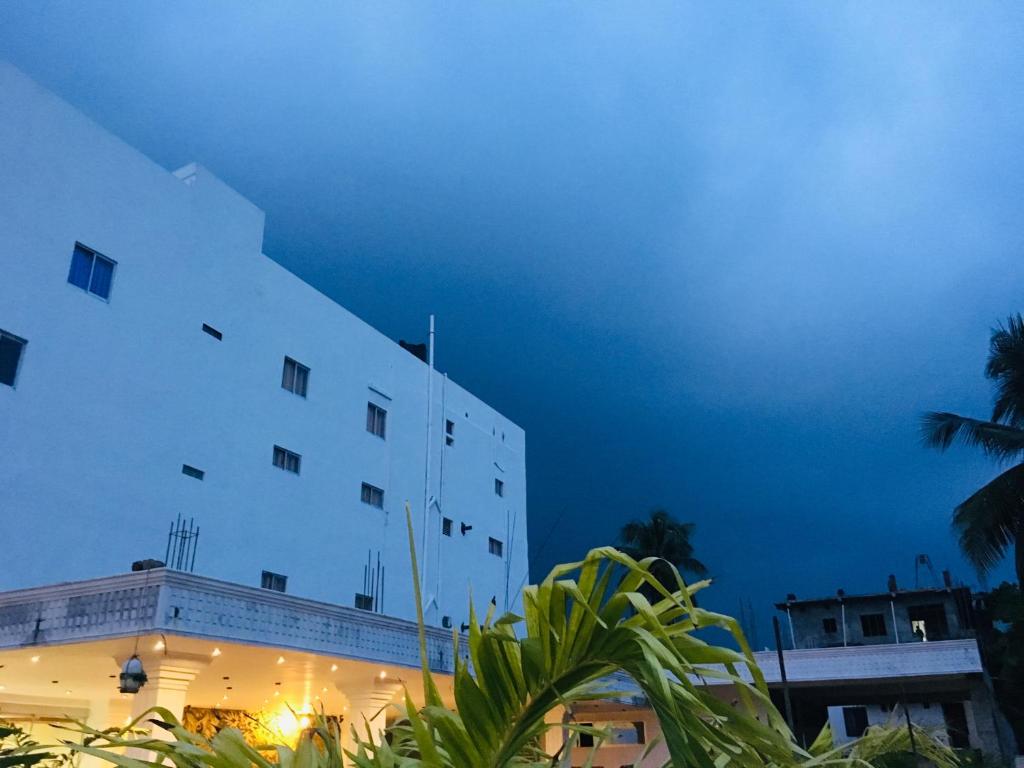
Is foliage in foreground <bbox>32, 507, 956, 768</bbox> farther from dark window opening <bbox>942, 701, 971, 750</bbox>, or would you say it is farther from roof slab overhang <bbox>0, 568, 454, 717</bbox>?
dark window opening <bbox>942, 701, 971, 750</bbox>

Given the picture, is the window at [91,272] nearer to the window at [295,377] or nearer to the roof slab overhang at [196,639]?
the window at [295,377]

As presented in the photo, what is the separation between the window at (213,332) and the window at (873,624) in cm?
2587

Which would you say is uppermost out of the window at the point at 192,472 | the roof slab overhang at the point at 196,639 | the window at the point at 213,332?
the window at the point at 213,332

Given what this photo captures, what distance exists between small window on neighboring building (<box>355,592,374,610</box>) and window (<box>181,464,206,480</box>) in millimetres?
5652

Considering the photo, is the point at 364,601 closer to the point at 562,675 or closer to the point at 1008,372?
the point at 1008,372

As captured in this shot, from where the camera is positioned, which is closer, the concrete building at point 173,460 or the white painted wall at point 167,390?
the concrete building at point 173,460

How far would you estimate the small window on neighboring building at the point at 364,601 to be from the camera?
20.7 metres

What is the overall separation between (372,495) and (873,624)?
67.5 ft

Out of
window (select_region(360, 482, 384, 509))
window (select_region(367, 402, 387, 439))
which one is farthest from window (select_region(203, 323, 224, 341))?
window (select_region(360, 482, 384, 509))

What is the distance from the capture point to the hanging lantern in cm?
980

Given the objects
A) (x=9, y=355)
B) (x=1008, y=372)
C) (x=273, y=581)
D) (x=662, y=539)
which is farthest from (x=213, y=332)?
(x=662, y=539)

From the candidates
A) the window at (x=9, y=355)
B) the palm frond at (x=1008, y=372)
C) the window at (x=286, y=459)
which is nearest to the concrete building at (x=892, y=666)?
the palm frond at (x=1008, y=372)

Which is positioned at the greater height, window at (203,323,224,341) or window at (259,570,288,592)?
window at (203,323,224,341)

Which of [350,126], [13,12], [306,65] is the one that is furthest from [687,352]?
[13,12]
